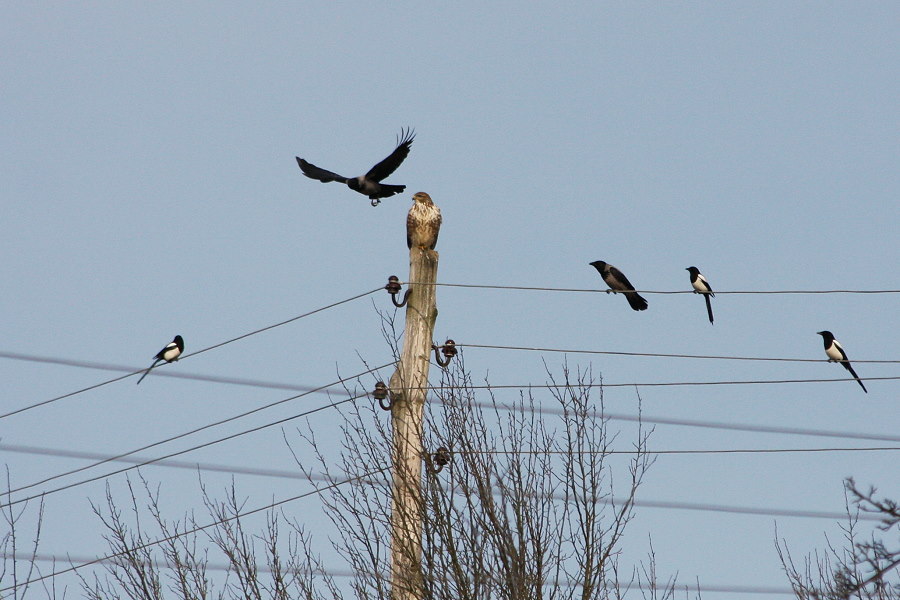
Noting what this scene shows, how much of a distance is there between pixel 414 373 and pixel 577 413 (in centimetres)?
151

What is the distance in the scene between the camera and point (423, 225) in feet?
31.9

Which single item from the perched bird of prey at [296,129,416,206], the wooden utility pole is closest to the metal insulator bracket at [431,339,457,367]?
the wooden utility pole

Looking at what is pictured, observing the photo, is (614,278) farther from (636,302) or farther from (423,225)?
(423,225)

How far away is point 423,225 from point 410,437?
111 inches

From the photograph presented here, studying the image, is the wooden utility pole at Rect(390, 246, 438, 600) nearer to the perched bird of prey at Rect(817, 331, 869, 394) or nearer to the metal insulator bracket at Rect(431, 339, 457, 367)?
the metal insulator bracket at Rect(431, 339, 457, 367)

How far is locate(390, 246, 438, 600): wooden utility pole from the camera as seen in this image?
7.03 m

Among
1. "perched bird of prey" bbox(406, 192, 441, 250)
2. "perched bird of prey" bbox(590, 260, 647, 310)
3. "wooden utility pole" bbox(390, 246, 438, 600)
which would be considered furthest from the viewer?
"perched bird of prey" bbox(590, 260, 647, 310)

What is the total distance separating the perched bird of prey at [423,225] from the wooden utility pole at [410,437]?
201cm

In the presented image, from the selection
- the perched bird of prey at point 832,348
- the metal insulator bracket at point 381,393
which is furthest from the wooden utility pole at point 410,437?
the perched bird of prey at point 832,348

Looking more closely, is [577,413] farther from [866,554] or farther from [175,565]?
[175,565]

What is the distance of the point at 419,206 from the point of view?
10.0 meters

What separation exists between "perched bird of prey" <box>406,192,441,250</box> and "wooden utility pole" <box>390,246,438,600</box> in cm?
201

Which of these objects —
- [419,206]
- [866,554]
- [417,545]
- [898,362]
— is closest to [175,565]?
[417,545]

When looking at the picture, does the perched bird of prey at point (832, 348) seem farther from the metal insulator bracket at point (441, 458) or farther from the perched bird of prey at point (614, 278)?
the metal insulator bracket at point (441, 458)
